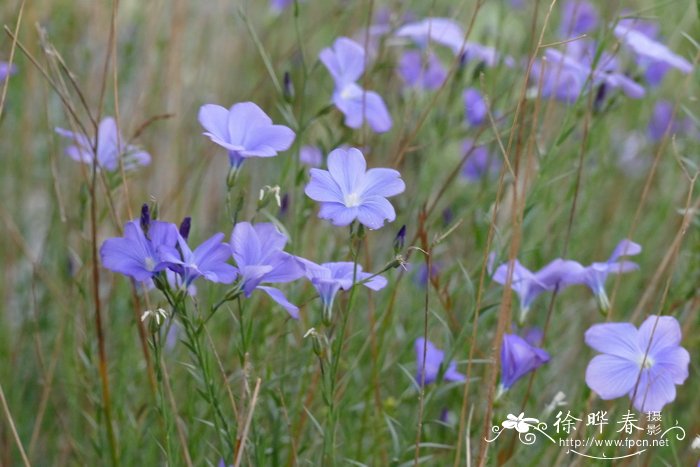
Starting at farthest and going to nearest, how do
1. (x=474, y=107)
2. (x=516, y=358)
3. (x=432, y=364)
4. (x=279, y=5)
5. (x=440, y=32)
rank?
(x=279, y=5)
(x=474, y=107)
(x=440, y=32)
(x=432, y=364)
(x=516, y=358)

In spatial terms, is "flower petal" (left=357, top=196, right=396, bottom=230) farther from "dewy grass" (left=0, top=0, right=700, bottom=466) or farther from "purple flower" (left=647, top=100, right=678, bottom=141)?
"purple flower" (left=647, top=100, right=678, bottom=141)

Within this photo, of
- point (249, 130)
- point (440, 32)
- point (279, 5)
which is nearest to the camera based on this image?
point (249, 130)

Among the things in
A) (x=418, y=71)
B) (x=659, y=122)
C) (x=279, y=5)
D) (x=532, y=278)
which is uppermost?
(x=279, y=5)

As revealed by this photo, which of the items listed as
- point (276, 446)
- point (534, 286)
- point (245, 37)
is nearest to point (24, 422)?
point (276, 446)

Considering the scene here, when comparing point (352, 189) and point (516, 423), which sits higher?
point (352, 189)

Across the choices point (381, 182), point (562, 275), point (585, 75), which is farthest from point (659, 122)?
point (381, 182)

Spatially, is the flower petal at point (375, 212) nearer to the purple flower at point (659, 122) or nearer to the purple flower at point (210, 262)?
the purple flower at point (210, 262)

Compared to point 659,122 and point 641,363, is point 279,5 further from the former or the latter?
point 641,363

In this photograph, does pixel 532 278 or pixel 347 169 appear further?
pixel 532 278
